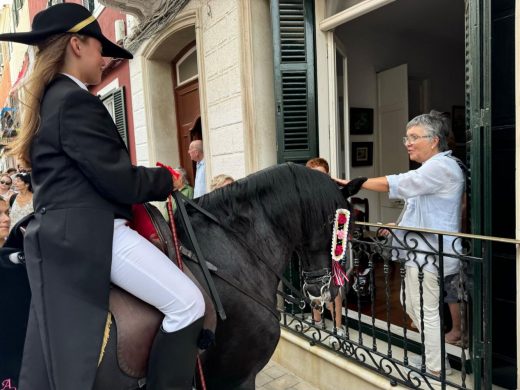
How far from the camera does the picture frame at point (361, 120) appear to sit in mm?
5820

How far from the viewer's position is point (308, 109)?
13.0 ft

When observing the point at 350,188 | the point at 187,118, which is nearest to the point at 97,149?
the point at 350,188

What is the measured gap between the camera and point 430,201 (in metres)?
2.72

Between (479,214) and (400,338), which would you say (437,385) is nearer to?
(400,338)

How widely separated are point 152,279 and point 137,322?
0.19 meters

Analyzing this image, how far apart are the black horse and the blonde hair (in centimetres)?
73

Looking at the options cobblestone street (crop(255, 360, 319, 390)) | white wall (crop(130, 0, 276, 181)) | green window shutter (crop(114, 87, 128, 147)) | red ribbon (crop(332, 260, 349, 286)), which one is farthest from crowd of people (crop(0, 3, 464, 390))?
green window shutter (crop(114, 87, 128, 147))

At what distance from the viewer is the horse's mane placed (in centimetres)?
198

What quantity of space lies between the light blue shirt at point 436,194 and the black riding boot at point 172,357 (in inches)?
65.4

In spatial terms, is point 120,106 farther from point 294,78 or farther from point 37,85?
point 37,85

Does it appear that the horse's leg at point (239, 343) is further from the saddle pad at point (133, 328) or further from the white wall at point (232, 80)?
the white wall at point (232, 80)

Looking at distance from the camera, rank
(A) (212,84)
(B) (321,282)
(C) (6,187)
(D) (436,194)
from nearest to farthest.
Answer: (B) (321,282)
(D) (436,194)
(A) (212,84)
(C) (6,187)

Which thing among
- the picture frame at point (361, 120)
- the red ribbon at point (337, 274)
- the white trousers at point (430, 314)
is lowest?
the white trousers at point (430, 314)

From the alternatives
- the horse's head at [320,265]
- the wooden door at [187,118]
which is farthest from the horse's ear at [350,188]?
the wooden door at [187,118]
